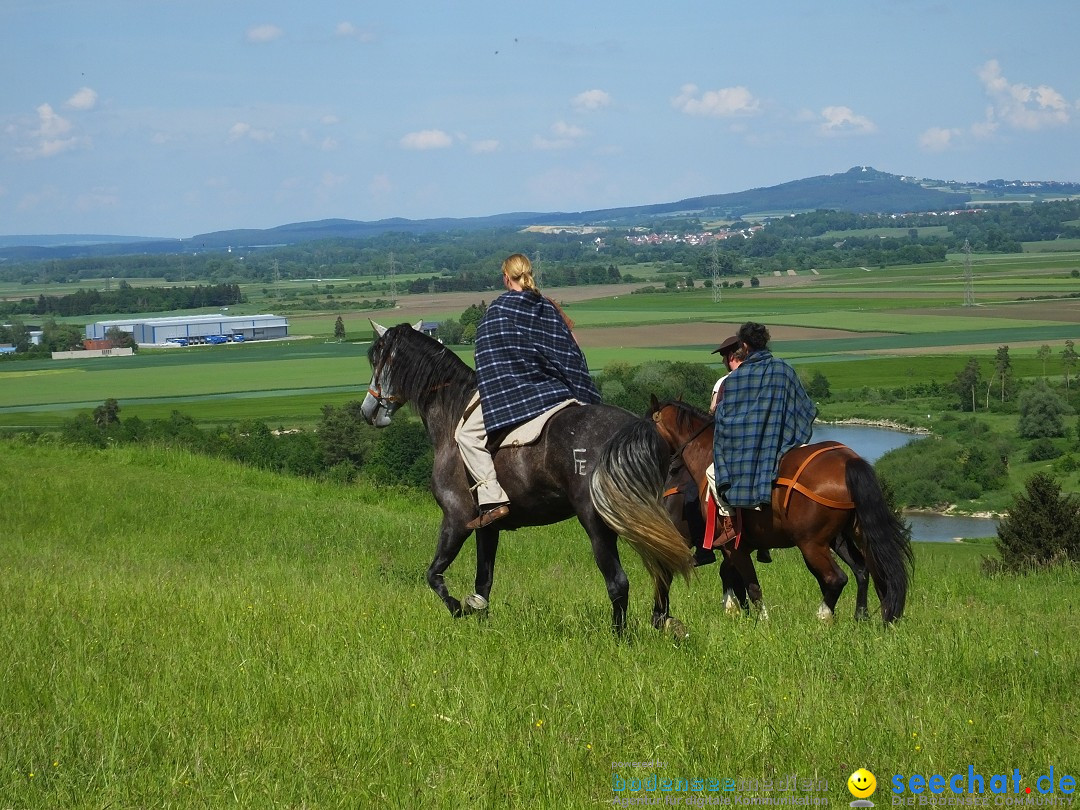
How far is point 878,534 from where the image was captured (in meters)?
7.44

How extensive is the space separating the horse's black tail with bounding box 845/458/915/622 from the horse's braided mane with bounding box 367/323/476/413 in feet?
8.79

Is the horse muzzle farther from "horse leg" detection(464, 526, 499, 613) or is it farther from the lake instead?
the lake

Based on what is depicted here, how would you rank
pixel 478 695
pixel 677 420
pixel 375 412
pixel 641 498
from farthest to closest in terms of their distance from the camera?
pixel 375 412
pixel 677 420
pixel 641 498
pixel 478 695

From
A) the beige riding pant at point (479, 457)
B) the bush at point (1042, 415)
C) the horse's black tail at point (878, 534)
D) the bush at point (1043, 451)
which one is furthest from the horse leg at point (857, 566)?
the bush at point (1042, 415)

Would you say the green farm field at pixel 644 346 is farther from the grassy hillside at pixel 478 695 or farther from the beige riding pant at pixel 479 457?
the grassy hillside at pixel 478 695

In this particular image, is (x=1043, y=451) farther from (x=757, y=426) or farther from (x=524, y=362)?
(x=524, y=362)

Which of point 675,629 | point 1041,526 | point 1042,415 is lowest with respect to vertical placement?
point 1042,415

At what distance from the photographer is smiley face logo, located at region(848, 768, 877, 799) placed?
13.3 feet

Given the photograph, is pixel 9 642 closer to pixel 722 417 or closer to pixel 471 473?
pixel 471 473

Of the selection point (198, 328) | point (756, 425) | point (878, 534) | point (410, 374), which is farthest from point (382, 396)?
point (198, 328)

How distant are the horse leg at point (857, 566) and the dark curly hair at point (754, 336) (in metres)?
1.40

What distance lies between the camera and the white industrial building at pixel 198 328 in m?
126

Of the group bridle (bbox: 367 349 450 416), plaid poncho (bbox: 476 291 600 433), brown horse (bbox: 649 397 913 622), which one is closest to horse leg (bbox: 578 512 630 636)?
plaid poncho (bbox: 476 291 600 433)

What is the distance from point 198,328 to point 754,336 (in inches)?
5140
